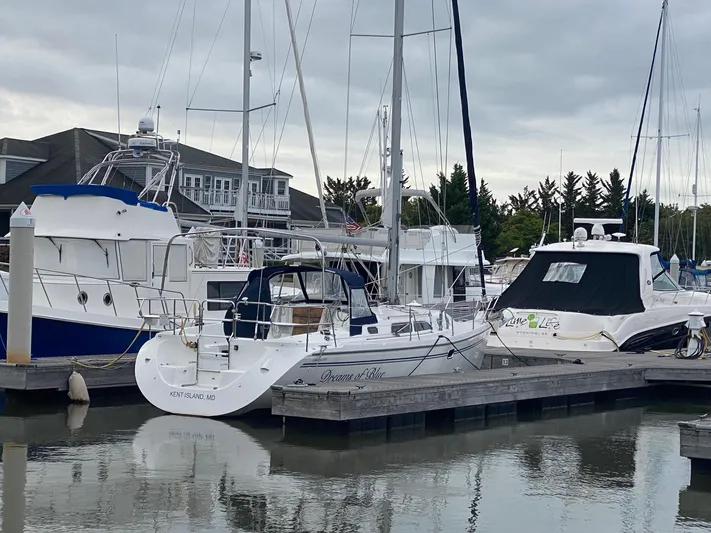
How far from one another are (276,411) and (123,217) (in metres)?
7.51

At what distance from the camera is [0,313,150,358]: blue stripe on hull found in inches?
731

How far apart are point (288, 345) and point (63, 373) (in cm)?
435

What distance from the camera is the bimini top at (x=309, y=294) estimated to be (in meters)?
16.4

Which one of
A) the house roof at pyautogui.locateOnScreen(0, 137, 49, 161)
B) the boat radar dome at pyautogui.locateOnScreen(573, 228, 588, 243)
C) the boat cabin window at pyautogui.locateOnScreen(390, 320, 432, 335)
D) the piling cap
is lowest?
the boat cabin window at pyautogui.locateOnScreen(390, 320, 432, 335)

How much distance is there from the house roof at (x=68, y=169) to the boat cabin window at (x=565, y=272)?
22.3m

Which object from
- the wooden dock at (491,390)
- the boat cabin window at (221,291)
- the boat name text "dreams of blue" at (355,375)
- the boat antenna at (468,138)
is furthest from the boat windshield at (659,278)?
the boat name text "dreams of blue" at (355,375)

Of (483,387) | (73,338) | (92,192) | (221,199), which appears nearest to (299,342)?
(483,387)

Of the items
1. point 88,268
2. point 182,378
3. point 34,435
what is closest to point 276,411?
point 182,378

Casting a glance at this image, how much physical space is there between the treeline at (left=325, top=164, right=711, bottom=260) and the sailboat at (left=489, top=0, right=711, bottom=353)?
20365mm

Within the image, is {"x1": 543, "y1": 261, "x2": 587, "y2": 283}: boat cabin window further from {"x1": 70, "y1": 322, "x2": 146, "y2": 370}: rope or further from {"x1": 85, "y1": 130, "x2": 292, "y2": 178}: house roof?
{"x1": 85, "y1": 130, "x2": 292, "y2": 178}: house roof

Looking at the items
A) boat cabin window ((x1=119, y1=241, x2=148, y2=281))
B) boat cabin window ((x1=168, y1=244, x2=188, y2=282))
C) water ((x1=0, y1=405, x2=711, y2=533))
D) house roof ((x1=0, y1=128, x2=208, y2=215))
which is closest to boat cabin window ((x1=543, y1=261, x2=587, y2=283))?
water ((x1=0, y1=405, x2=711, y2=533))

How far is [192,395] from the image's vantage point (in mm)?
15031

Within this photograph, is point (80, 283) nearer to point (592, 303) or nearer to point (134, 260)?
point (134, 260)

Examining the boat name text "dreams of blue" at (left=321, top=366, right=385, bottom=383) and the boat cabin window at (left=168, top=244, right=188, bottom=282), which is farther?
the boat cabin window at (left=168, top=244, right=188, bottom=282)
